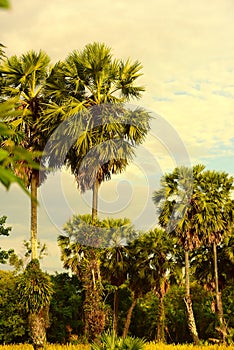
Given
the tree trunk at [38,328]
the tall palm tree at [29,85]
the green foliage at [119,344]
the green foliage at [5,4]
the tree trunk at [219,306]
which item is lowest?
the green foliage at [5,4]

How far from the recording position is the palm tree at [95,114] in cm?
2456

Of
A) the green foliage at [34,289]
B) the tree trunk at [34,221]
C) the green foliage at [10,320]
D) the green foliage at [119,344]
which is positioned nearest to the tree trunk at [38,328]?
the green foliage at [34,289]

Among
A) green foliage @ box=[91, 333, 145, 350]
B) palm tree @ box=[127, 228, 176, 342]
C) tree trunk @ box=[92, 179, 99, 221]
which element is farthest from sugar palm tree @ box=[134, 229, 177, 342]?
green foliage @ box=[91, 333, 145, 350]

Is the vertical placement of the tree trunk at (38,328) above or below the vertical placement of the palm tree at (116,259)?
below

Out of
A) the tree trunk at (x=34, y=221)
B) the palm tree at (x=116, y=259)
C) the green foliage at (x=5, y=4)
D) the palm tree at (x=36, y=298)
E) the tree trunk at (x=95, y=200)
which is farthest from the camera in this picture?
the palm tree at (x=116, y=259)

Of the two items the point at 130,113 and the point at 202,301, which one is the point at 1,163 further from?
the point at 202,301

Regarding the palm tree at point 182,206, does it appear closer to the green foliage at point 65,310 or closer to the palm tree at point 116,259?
the palm tree at point 116,259

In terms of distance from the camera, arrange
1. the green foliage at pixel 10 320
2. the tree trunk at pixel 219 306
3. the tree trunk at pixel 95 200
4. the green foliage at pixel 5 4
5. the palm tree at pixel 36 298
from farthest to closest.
A: 1. the tree trunk at pixel 219 306
2. the green foliage at pixel 10 320
3. the tree trunk at pixel 95 200
4. the palm tree at pixel 36 298
5. the green foliage at pixel 5 4

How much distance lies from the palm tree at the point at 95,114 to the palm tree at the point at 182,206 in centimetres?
925

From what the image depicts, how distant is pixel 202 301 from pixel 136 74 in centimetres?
1948

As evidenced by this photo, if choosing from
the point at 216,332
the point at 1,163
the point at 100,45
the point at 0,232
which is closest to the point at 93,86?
the point at 100,45

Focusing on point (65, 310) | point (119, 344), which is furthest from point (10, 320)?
point (119, 344)

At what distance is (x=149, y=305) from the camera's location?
4028 centimetres

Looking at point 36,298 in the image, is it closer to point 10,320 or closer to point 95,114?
point 95,114
